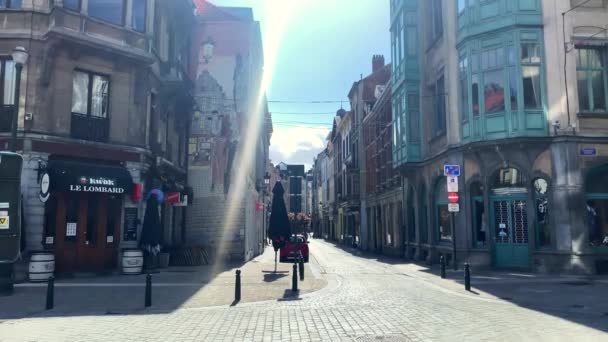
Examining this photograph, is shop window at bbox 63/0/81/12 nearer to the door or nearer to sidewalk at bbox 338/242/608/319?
sidewalk at bbox 338/242/608/319

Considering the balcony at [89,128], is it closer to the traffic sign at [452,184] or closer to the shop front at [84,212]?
the shop front at [84,212]

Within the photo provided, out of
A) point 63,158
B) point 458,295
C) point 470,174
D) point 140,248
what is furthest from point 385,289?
point 63,158

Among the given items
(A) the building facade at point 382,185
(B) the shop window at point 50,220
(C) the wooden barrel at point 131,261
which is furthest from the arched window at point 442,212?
(B) the shop window at point 50,220

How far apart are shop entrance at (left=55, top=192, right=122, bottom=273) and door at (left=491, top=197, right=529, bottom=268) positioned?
15247mm

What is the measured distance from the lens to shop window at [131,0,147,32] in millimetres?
19766

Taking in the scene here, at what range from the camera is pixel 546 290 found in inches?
528

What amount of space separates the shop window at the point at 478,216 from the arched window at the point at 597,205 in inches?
150

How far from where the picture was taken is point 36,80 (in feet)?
55.5

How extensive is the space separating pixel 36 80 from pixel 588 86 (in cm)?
2082

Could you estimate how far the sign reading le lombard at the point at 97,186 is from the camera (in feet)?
54.7

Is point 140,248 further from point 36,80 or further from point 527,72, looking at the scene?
point 527,72

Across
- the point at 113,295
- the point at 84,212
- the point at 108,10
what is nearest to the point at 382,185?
the point at 84,212

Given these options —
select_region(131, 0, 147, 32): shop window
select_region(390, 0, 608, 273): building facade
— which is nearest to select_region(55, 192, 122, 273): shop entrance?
select_region(131, 0, 147, 32): shop window

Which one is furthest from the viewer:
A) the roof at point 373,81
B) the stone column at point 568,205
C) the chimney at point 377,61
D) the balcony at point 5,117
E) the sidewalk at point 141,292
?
the chimney at point 377,61
